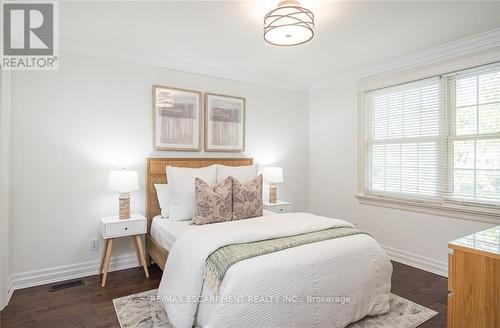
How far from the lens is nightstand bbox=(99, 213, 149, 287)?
275 centimetres

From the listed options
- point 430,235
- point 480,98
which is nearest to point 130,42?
point 480,98

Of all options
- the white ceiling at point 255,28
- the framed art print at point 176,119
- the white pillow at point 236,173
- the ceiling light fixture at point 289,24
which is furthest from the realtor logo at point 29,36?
the white pillow at point 236,173

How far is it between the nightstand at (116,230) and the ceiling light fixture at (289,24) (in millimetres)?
2254

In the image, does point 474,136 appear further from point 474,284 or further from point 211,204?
point 211,204

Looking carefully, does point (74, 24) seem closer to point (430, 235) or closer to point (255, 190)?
point (255, 190)

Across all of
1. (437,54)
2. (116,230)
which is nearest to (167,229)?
(116,230)

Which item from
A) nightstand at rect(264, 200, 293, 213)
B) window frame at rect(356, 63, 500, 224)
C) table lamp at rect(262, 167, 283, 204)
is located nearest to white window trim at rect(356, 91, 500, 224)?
window frame at rect(356, 63, 500, 224)

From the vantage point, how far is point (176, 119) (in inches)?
138

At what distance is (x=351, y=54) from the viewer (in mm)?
3305

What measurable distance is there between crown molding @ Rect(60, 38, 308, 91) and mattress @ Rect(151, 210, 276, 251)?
1.89 m

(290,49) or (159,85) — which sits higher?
(290,49)

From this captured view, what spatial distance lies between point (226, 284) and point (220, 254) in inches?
8.5

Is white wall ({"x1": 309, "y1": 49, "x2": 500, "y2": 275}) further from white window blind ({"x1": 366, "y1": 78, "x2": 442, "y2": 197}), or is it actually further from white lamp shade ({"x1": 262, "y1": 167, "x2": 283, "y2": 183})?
white lamp shade ({"x1": 262, "y1": 167, "x2": 283, "y2": 183})

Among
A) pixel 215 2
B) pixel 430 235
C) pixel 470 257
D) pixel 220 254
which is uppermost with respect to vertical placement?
pixel 215 2
